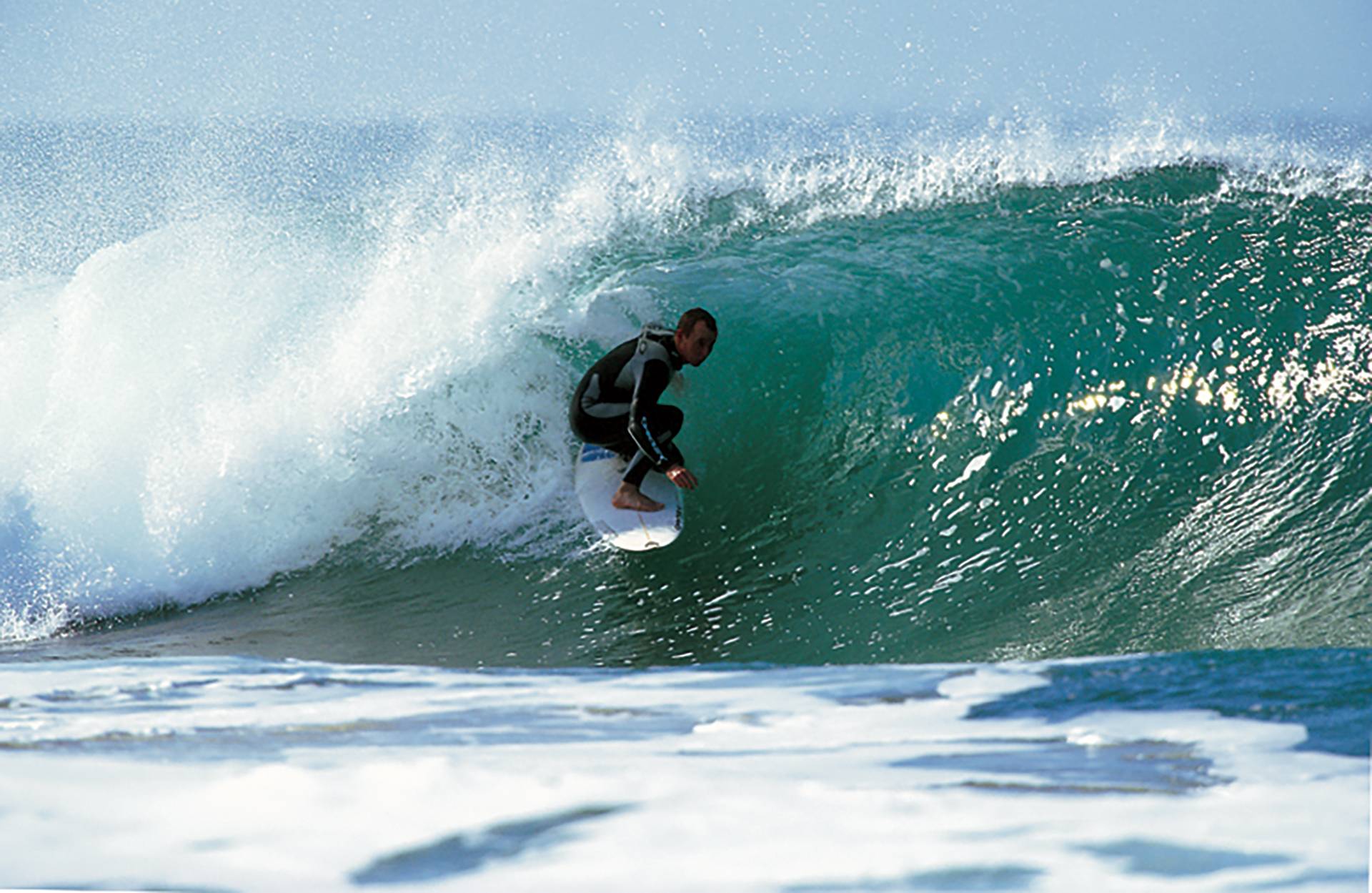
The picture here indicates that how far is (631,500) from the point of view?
4695 mm

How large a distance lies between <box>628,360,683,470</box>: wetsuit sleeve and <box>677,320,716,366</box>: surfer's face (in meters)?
0.11

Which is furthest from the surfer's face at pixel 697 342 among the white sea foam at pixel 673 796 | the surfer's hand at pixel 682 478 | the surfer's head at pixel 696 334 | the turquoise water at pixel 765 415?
the white sea foam at pixel 673 796

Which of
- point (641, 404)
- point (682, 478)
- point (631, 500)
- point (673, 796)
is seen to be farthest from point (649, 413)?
point (673, 796)

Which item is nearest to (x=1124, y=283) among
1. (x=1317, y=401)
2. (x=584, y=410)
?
(x=1317, y=401)

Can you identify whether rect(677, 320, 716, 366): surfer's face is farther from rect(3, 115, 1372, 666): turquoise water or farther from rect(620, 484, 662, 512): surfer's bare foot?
rect(3, 115, 1372, 666): turquoise water

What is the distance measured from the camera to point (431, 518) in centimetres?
521

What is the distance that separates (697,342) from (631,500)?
2.58ft

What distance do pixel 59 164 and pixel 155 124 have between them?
458 cm

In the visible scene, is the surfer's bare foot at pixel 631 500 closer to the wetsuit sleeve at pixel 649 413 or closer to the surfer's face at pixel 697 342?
the wetsuit sleeve at pixel 649 413

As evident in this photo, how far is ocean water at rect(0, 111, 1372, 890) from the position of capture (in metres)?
1.98

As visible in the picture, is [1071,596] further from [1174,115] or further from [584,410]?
[1174,115]

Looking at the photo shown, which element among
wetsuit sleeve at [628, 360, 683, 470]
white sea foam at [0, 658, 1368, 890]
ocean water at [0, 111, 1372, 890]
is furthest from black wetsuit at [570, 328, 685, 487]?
white sea foam at [0, 658, 1368, 890]

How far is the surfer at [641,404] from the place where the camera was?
439 cm

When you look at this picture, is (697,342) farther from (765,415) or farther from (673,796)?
(673,796)
